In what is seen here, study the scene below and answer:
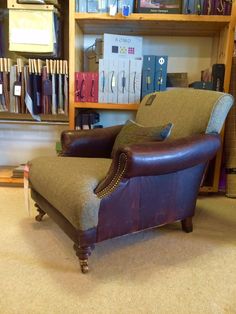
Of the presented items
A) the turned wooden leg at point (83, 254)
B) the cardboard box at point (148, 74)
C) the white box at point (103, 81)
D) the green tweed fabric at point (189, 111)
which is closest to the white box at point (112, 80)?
the white box at point (103, 81)

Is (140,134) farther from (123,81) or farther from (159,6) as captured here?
(159,6)

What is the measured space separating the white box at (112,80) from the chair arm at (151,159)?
38.5 inches

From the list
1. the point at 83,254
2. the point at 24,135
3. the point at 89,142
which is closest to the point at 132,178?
the point at 83,254

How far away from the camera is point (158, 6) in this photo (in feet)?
6.70

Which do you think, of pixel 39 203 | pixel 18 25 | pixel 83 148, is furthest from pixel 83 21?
pixel 39 203

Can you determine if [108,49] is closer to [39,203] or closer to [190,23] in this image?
[190,23]

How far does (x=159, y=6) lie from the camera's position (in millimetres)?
2041

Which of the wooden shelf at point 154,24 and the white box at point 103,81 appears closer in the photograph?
the wooden shelf at point 154,24

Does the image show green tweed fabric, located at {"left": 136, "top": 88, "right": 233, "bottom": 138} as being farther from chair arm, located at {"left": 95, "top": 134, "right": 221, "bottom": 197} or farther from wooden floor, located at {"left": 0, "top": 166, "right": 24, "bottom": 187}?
wooden floor, located at {"left": 0, "top": 166, "right": 24, "bottom": 187}

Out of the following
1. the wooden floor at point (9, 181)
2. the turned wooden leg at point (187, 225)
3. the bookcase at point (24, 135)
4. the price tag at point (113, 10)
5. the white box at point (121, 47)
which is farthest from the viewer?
the bookcase at point (24, 135)

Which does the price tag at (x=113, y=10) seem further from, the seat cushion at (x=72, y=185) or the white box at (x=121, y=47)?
the seat cushion at (x=72, y=185)

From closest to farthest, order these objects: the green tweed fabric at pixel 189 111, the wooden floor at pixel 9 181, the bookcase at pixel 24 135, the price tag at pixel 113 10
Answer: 1. the green tweed fabric at pixel 189 111
2. the price tag at pixel 113 10
3. the wooden floor at pixel 9 181
4. the bookcase at pixel 24 135

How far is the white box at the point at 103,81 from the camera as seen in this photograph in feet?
7.04

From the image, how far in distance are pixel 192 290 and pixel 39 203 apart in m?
0.94
